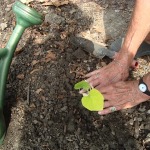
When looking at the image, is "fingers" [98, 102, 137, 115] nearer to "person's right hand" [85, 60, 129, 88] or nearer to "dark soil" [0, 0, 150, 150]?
"dark soil" [0, 0, 150, 150]

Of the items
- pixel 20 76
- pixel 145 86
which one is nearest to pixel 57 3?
pixel 20 76

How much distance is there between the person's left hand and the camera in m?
1.82

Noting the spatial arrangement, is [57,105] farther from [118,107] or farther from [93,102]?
[93,102]

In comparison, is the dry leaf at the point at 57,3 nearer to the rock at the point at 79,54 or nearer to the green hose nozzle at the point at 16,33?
the rock at the point at 79,54

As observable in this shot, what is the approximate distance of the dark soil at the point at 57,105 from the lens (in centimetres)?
172

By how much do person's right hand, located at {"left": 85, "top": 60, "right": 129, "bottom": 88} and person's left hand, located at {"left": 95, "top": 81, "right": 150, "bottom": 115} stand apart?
7cm

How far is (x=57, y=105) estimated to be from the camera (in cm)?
186

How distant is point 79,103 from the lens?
187 centimetres

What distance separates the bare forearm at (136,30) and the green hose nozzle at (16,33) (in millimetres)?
630

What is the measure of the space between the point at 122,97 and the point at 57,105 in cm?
37

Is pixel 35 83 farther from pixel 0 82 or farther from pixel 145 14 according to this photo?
pixel 145 14

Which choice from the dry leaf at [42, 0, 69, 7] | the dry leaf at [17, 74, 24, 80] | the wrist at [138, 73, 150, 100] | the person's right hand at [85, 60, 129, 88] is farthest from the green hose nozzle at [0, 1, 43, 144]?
the dry leaf at [42, 0, 69, 7]

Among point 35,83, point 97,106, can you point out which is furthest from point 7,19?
point 97,106

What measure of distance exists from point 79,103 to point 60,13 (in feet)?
2.88
